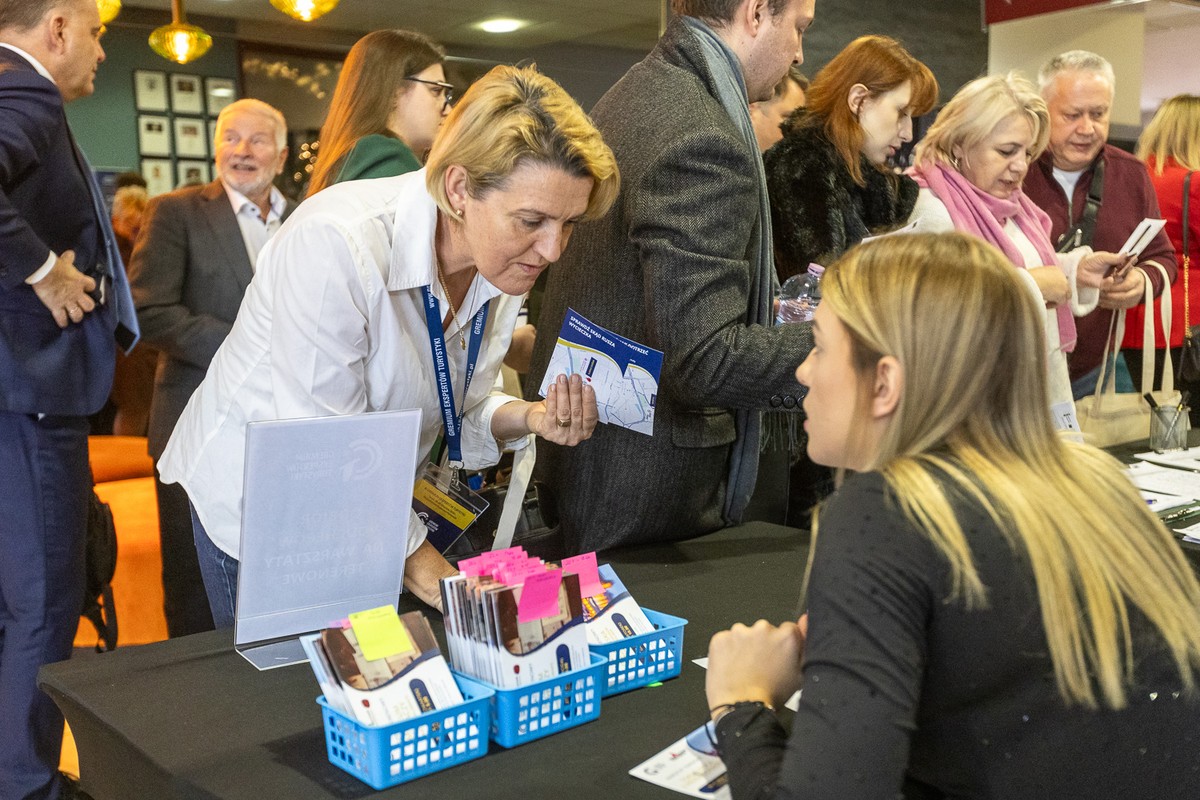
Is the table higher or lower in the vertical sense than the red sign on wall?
lower

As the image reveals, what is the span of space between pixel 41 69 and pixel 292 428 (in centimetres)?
165

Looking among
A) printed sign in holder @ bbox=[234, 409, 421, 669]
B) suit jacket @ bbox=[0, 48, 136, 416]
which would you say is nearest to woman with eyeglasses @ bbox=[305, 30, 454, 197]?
suit jacket @ bbox=[0, 48, 136, 416]

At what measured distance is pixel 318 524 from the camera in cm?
142

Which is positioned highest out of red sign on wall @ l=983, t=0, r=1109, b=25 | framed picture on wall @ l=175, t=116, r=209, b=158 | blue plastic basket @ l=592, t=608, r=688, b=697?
red sign on wall @ l=983, t=0, r=1109, b=25

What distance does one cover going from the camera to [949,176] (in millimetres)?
2990

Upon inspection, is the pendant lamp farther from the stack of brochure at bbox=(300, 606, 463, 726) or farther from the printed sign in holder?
the stack of brochure at bbox=(300, 606, 463, 726)

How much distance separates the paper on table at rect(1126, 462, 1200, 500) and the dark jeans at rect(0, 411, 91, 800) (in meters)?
2.29

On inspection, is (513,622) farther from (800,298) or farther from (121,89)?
(121,89)

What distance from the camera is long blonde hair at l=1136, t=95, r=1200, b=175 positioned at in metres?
4.10

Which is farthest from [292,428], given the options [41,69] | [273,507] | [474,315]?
[41,69]

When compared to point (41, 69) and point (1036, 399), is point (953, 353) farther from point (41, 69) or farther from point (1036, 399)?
point (41, 69)

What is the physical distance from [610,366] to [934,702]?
2.70 ft

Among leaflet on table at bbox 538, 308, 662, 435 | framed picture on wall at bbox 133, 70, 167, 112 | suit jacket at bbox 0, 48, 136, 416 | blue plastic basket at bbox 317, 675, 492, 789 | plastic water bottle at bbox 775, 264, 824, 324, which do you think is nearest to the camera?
blue plastic basket at bbox 317, 675, 492, 789

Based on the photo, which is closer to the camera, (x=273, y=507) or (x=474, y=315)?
(x=273, y=507)
